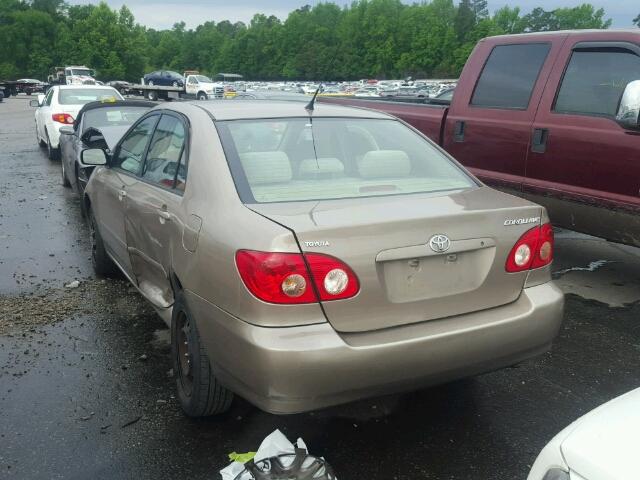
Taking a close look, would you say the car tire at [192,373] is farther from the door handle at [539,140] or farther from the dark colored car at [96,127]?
the dark colored car at [96,127]

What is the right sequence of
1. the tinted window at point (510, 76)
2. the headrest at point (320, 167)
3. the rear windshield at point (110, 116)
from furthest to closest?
the rear windshield at point (110, 116) → the tinted window at point (510, 76) → the headrest at point (320, 167)

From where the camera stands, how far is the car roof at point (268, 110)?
3.65m

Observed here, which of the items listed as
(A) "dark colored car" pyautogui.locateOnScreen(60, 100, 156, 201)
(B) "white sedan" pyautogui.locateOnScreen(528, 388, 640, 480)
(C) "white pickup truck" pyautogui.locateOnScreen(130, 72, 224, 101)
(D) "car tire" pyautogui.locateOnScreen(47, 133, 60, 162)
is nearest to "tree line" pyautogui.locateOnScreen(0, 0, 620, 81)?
(C) "white pickup truck" pyautogui.locateOnScreen(130, 72, 224, 101)

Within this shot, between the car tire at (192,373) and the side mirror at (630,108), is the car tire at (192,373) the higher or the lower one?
the lower one

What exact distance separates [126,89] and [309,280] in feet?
199

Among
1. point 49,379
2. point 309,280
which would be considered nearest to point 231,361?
point 309,280

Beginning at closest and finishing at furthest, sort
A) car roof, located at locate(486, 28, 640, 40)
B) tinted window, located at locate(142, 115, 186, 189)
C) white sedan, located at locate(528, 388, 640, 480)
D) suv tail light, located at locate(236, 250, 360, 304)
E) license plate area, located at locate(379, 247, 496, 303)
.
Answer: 1. white sedan, located at locate(528, 388, 640, 480)
2. suv tail light, located at locate(236, 250, 360, 304)
3. license plate area, located at locate(379, 247, 496, 303)
4. tinted window, located at locate(142, 115, 186, 189)
5. car roof, located at locate(486, 28, 640, 40)

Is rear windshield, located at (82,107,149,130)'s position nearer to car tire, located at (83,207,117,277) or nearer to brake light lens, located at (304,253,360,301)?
car tire, located at (83,207,117,277)

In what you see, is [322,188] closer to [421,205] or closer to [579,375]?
[421,205]

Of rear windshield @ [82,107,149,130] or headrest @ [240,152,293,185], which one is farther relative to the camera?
rear windshield @ [82,107,149,130]

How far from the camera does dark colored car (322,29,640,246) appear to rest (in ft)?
15.9

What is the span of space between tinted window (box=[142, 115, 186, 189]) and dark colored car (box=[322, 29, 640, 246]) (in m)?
2.98

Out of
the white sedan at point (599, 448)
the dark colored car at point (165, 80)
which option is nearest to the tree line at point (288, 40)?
the dark colored car at point (165, 80)

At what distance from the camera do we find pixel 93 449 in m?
3.07
